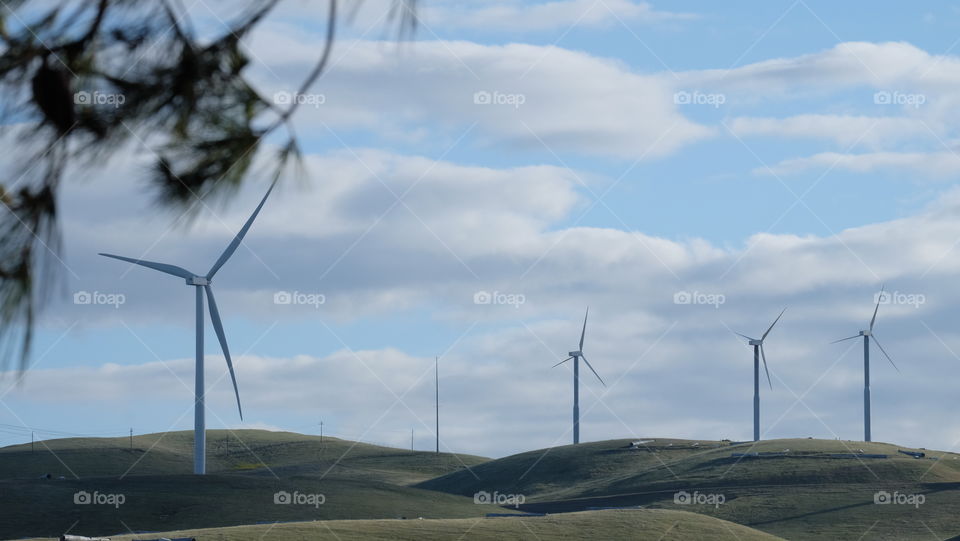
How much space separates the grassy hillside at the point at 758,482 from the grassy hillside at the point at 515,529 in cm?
2255

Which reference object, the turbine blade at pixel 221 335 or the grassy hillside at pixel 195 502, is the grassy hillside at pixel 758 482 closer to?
the grassy hillside at pixel 195 502

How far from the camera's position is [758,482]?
4026 inches

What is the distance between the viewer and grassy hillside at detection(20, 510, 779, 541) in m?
48.7

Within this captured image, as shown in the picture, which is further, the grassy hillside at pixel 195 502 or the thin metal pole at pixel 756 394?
the thin metal pole at pixel 756 394

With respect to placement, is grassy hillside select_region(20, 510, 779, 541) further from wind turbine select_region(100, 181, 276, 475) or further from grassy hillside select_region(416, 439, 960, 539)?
grassy hillside select_region(416, 439, 960, 539)

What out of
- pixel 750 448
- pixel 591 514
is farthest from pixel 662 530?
pixel 750 448

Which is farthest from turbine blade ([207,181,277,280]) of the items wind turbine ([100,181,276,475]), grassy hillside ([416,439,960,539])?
grassy hillside ([416,439,960,539])

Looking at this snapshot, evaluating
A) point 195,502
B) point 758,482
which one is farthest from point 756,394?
point 195,502

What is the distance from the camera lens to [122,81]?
1141cm

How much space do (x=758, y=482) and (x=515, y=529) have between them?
177ft

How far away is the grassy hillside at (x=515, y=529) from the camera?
160 feet

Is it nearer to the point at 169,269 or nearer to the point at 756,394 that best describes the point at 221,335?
the point at 169,269

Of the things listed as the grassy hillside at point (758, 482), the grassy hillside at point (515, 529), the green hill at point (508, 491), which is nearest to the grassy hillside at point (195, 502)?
the green hill at point (508, 491)

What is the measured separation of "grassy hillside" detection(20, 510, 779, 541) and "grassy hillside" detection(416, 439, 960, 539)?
74.0 feet
